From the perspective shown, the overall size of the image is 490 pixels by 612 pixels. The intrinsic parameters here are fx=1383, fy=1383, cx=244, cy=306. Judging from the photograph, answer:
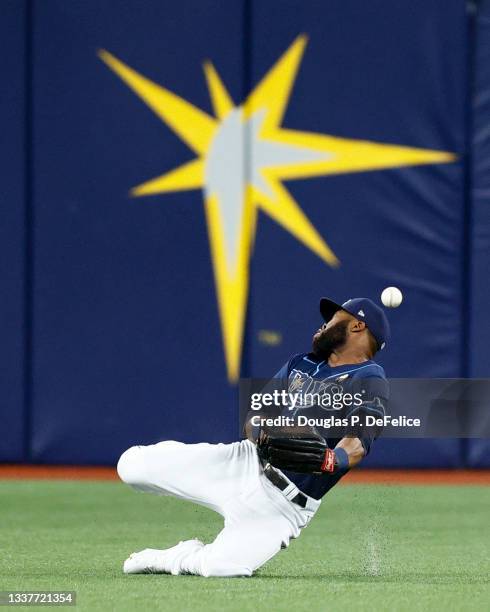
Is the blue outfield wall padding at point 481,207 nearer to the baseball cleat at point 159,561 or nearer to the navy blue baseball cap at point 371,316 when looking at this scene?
the navy blue baseball cap at point 371,316

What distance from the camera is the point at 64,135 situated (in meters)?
11.2

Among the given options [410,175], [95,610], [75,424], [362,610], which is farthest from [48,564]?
[410,175]

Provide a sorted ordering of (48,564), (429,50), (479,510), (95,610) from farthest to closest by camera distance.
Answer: (429,50) < (479,510) < (48,564) < (95,610)

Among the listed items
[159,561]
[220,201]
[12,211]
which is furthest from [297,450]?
[12,211]

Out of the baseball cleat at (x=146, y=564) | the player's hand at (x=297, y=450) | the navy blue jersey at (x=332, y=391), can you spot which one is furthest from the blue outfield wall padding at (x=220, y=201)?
the player's hand at (x=297, y=450)

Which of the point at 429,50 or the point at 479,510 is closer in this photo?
the point at 479,510

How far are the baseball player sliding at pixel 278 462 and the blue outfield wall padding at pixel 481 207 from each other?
16.9 feet

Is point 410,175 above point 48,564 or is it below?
above

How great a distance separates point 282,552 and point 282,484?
1.46 m

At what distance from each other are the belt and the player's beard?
0.59 m

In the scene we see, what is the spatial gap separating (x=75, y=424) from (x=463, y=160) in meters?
3.79

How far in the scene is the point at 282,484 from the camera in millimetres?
5773

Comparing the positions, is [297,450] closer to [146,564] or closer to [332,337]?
[332,337]

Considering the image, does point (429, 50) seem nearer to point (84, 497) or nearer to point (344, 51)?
point (344, 51)
